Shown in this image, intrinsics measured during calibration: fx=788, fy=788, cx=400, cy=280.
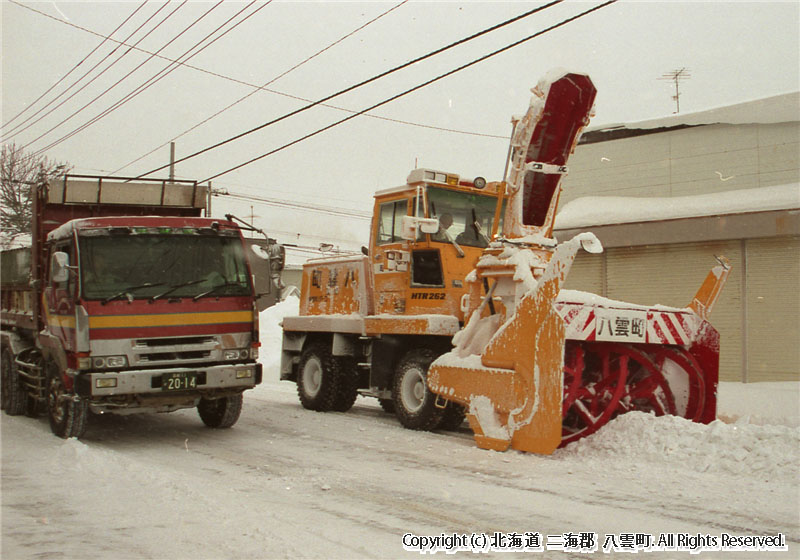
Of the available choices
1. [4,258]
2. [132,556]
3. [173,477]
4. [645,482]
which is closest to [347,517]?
[132,556]

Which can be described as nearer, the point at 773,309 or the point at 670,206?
the point at 773,309

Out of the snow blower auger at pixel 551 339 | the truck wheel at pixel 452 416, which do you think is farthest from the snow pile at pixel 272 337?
the snow blower auger at pixel 551 339

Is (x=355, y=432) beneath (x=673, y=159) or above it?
beneath

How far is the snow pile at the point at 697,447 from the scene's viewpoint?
23.0ft

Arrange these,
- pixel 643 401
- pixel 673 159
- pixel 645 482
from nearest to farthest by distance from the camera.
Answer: pixel 645 482 → pixel 643 401 → pixel 673 159

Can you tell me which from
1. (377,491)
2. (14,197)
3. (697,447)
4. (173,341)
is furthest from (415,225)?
(14,197)

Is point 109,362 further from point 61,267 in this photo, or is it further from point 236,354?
point 236,354

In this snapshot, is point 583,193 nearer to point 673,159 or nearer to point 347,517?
point 673,159

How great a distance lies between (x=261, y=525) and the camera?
5461 mm

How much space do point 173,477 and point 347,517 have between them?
7.43ft

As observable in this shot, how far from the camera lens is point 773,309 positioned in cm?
1488

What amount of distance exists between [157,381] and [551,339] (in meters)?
4.39

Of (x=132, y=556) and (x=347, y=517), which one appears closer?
(x=132, y=556)

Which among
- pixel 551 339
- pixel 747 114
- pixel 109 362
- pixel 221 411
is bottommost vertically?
pixel 221 411
